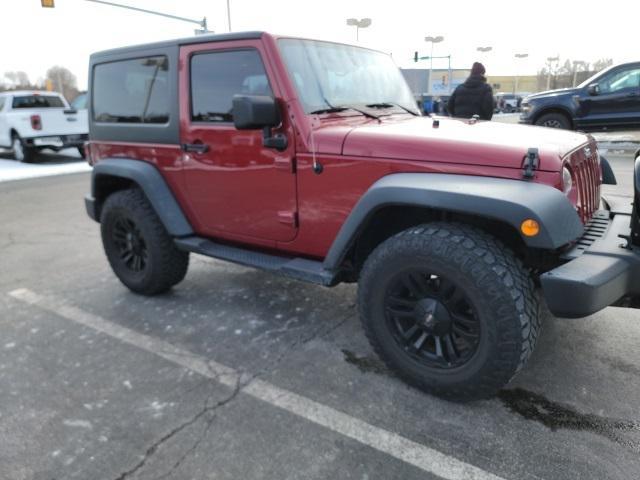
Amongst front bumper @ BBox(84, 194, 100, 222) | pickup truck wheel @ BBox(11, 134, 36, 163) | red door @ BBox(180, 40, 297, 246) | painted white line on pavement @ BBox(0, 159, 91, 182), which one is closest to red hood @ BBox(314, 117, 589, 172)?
red door @ BBox(180, 40, 297, 246)

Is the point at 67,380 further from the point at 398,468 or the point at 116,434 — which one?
the point at 398,468

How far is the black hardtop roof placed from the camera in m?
3.06

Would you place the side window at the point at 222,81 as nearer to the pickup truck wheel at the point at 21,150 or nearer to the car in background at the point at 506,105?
the pickup truck wheel at the point at 21,150

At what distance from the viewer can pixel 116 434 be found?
2361 millimetres

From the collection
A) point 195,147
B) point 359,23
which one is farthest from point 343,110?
point 359,23

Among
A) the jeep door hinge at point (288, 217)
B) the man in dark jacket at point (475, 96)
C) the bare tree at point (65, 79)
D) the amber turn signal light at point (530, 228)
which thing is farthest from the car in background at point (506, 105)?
the bare tree at point (65, 79)

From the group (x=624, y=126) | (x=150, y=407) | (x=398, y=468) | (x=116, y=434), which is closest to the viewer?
(x=398, y=468)

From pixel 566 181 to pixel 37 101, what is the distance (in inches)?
546

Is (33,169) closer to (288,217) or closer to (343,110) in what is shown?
(288,217)

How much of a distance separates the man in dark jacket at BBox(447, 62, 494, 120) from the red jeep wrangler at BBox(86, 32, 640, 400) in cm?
344

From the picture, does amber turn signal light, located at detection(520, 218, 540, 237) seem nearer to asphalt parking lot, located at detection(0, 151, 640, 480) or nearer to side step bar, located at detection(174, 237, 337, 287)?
asphalt parking lot, located at detection(0, 151, 640, 480)

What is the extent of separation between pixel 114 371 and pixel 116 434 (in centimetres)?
63

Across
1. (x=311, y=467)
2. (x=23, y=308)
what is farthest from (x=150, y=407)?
(x=23, y=308)

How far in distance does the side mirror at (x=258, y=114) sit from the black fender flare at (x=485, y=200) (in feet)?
2.18
